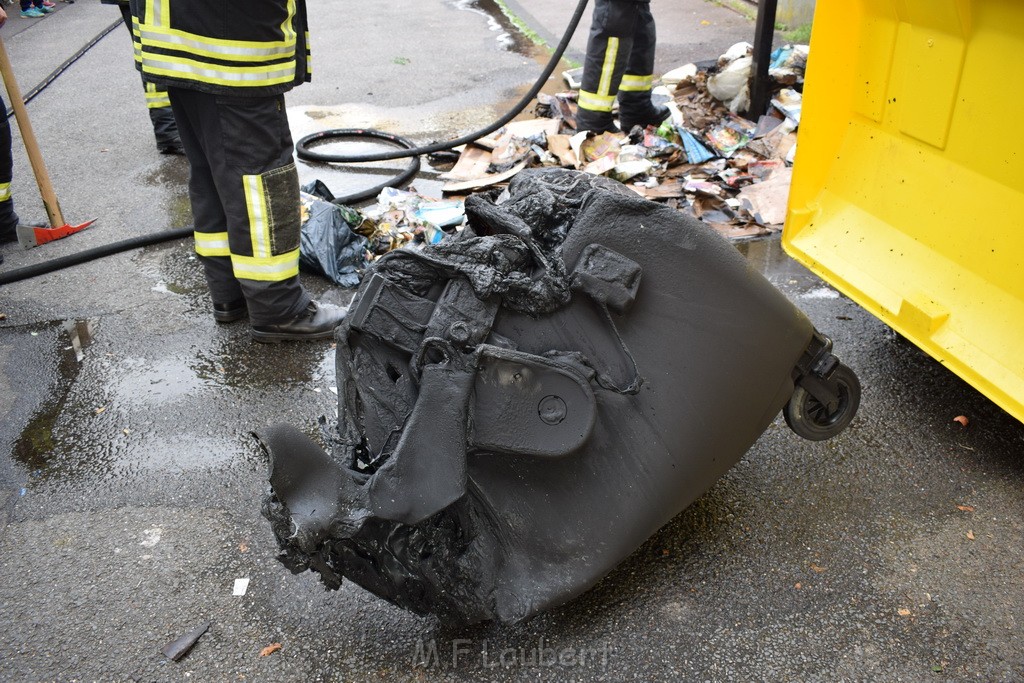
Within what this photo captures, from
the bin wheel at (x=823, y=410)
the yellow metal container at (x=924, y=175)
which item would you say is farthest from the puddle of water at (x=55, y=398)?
the yellow metal container at (x=924, y=175)

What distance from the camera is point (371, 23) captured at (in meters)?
8.35

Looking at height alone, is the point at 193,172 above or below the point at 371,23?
above

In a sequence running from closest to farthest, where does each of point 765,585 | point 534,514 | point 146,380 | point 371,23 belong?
point 534,514, point 765,585, point 146,380, point 371,23

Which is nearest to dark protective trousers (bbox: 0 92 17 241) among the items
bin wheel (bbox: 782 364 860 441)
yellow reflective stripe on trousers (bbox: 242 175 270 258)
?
yellow reflective stripe on trousers (bbox: 242 175 270 258)

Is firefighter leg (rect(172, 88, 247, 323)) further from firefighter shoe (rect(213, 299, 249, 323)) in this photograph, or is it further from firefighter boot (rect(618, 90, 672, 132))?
firefighter boot (rect(618, 90, 672, 132))

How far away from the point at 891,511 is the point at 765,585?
451 millimetres

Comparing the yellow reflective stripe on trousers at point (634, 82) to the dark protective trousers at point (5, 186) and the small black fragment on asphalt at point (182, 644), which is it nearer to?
the dark protective trousers at point (5, 186)

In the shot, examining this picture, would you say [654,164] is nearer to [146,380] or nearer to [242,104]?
[242,104]

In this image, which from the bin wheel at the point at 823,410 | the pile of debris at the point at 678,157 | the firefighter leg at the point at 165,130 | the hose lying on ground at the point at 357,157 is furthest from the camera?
the firefighter leg at the point at 165,130

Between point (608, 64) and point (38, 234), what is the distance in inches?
118

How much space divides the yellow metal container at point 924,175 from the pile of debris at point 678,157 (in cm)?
110

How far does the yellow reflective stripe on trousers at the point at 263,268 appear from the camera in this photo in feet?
10.1

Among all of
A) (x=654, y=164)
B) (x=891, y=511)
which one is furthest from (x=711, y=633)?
(x=654, y=164)

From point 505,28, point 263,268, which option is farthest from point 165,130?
point 505,28
